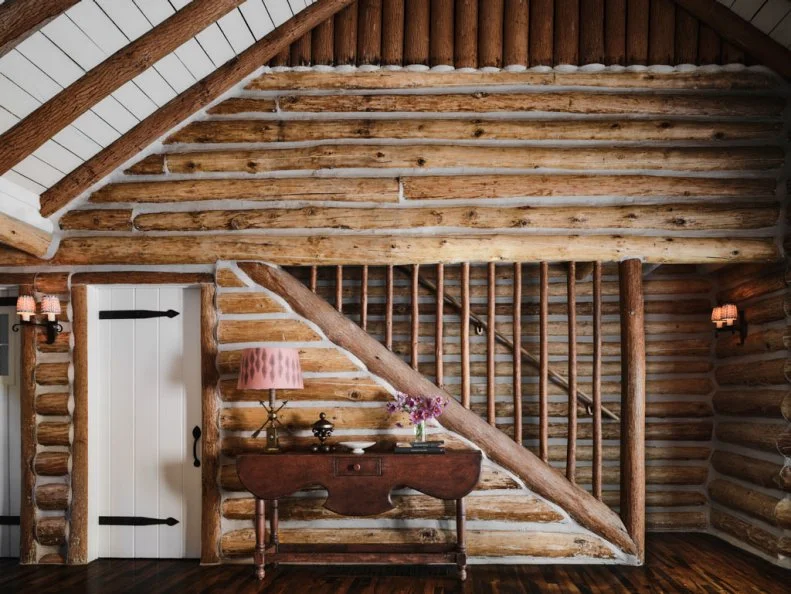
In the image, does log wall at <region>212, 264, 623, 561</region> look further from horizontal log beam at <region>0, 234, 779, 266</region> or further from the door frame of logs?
horizontal log beam at <region>0, 234, 779, 266</region>

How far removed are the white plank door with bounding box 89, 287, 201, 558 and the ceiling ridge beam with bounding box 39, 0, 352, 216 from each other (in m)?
0.88

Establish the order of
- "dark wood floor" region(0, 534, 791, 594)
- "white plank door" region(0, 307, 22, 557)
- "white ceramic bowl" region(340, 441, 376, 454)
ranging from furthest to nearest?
"white plank door" region(0, 307, 22, 557) < "white ceramic bowl" region(340, 441, 376, 454) < "dark wood floor" region(0, 534, 791, 594)

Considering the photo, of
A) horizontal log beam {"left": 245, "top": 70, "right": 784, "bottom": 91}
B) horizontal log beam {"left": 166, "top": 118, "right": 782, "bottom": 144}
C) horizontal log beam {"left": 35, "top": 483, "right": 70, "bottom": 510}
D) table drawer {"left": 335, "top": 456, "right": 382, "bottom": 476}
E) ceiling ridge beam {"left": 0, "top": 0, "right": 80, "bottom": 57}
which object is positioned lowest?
horizontal log beam {"left": 35, "top": 483, "right": 70, "bottom": 510}

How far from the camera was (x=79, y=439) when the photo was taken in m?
5.35

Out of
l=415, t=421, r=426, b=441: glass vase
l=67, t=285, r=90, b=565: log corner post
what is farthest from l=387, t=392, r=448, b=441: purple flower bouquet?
l=67, t=285, r=90, b=565: log corner post

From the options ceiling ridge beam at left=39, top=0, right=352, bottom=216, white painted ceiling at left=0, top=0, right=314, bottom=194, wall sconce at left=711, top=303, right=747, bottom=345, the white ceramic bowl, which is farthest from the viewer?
wall sconce at left=711, top=303, right=747, bottom=345

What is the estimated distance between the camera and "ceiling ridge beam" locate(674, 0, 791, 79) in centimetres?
517

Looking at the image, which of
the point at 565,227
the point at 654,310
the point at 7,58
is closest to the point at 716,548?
the point at 654,310

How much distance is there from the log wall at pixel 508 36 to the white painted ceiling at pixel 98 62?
1.53 ft

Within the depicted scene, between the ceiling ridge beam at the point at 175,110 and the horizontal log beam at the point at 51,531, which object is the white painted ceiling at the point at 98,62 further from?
the horizontal log beam at the point at 51,531

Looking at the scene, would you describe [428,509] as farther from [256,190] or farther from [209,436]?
[256,190]

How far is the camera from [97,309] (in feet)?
18.2

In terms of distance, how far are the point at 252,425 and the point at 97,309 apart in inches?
64.5

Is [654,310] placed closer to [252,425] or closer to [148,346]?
[252,425]
